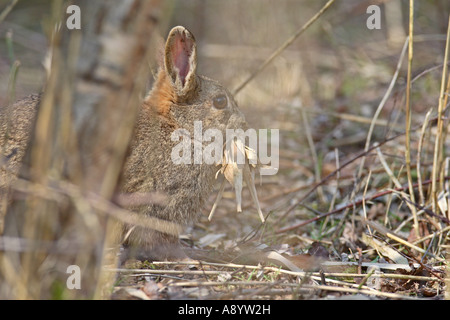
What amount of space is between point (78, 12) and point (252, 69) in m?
5.23

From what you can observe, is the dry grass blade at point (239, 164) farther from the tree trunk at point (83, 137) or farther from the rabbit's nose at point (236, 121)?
the tree trunk at point (83, 137)

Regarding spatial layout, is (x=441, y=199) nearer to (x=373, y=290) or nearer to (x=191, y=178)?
(x=373, y=290)

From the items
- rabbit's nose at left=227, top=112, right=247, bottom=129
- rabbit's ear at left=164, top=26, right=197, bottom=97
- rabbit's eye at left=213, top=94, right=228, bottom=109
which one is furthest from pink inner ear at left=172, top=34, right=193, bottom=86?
rabbit's nose at left=227, top=112, right=247, bottom=129

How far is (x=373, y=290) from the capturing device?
11.4ft

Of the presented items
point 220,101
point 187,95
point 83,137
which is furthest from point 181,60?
point 83,137

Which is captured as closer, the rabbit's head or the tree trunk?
the tree trunk

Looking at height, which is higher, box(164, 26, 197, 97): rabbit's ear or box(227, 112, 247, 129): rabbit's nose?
box(164, 26, 197, 97): rabbit's ear

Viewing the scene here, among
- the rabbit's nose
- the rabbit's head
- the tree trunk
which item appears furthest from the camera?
the rabbit's nose

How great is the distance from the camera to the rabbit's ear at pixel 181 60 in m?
4.09

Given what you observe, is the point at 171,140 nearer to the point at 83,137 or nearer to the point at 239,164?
the point at 239,164

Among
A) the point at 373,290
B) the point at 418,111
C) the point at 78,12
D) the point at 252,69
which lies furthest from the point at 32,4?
the point at 373,290

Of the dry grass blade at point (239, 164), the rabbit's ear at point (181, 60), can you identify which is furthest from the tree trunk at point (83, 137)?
the dry grass blade at point (239, 164)

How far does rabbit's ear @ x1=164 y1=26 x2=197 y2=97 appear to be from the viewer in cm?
409

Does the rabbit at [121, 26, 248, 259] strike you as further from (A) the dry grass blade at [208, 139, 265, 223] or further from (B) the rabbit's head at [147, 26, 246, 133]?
(A) the dry grass blade at [208, 139, 265, 223]
